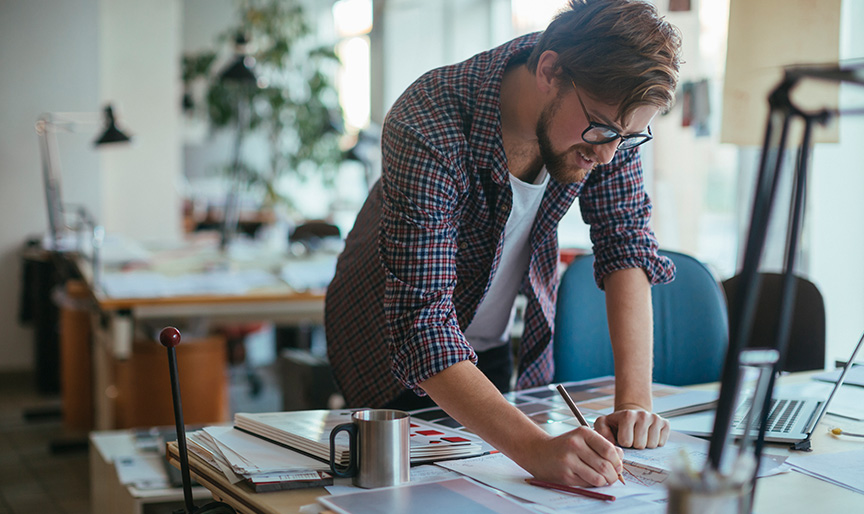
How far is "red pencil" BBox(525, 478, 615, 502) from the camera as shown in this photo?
901mm

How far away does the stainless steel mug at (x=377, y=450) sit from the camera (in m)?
0.94

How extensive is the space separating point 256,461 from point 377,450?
0.17m

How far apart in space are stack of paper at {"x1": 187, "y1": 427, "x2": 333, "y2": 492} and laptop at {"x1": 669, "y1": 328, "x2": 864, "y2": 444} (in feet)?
1.81

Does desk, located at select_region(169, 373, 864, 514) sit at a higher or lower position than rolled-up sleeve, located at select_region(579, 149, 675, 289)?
lower

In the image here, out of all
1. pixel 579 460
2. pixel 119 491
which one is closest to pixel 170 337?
pixel 579 460

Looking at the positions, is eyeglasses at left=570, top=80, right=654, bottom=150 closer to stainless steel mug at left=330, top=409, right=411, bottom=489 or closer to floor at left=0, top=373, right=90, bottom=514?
stainless steel mug at left=330, top=409, right=411, bottom=489

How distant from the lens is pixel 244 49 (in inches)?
152

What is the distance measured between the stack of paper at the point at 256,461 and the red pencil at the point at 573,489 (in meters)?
0.25

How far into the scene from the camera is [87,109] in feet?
16.3

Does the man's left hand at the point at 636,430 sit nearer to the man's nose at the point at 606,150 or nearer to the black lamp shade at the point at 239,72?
the man's nose at the point at 606,150

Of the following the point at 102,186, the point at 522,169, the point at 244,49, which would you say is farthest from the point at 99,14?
the point at 522,169

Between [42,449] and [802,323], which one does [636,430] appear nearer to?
[802,323]

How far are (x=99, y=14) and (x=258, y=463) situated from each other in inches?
188

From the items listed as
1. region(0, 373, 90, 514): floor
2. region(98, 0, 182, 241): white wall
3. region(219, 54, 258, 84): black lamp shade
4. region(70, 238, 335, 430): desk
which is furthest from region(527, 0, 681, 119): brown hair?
region(98, 0, 182, 241): white wall
